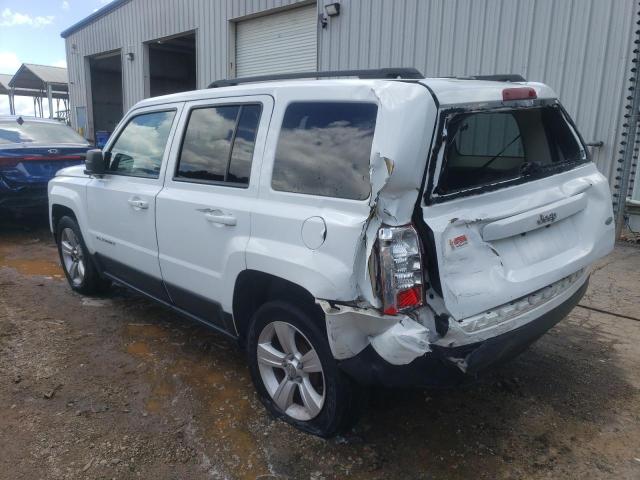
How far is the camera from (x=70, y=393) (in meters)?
3.24

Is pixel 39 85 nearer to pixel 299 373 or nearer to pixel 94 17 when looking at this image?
pixel 94 17

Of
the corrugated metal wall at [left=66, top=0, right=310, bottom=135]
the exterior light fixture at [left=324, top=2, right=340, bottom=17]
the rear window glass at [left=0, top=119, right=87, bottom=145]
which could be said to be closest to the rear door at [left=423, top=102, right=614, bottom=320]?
the rear window glass at [left=0, top=119, right=87, bottom=145]

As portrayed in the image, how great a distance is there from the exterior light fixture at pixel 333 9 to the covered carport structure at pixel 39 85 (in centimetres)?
1825

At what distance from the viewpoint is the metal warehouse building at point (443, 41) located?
21.3 ft

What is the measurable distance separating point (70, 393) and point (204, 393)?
0.85 metres

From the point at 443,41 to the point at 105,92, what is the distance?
56.4 ft

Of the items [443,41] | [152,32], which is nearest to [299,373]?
[443,41]

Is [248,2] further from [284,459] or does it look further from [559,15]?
[284,459]

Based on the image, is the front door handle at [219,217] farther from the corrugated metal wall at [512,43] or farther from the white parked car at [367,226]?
the corrugated metal wall at [512,43]

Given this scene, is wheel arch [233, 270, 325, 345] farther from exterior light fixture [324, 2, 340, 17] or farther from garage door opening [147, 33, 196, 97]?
garage door opening [147, 33, 196, 97]

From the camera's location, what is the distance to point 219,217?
9.66ft

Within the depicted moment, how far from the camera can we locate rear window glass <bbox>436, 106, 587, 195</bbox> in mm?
2707

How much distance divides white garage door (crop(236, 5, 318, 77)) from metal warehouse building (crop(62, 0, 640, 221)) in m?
0.02

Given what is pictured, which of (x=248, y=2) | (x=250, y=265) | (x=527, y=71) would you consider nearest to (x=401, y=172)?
(x=250, y=265)
